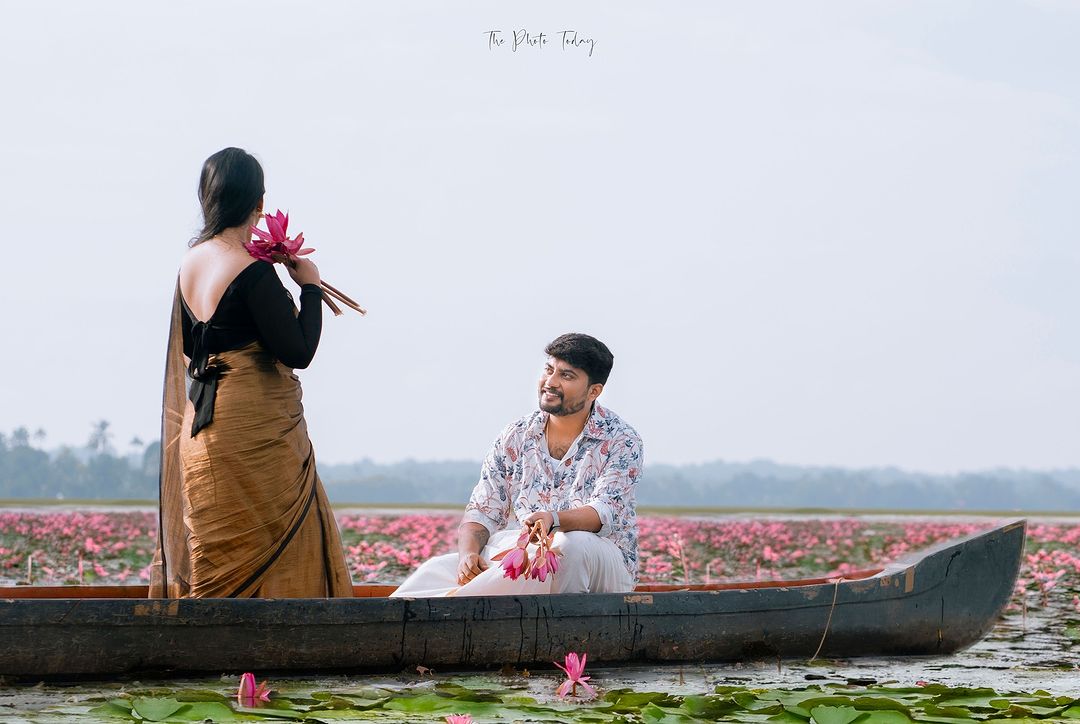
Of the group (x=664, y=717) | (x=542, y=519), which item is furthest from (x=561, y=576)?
(x=664, y=717)

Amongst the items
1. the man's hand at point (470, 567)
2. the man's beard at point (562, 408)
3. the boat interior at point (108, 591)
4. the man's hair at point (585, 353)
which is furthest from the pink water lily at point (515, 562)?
the man's hair at point (585, 353)

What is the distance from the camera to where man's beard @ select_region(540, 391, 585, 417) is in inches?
201

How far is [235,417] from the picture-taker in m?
4.55

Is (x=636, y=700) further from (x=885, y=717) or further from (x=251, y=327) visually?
(x=251, y=327)

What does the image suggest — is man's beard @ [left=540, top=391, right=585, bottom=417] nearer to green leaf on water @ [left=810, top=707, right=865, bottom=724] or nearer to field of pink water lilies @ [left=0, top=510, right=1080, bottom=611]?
green leaf on water @ [left=810, top=707, right=865, bottom=724]

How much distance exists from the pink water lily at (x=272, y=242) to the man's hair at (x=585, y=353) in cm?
118

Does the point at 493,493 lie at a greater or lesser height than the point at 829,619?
greater

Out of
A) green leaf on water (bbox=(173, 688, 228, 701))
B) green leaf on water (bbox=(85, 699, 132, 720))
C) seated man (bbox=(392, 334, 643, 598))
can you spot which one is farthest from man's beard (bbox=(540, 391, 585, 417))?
green leaf on water (bbox=(85, 699, 132, 720))

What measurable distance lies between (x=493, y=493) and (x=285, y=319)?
1319 mm

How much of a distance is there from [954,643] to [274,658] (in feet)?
10.7

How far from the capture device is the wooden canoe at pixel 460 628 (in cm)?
427

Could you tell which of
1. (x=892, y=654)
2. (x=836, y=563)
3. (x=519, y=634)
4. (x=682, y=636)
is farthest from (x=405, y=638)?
(x=836, y=563)

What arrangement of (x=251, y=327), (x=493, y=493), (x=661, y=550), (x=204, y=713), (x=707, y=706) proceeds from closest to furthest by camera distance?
(x=204, y=713), (x=707, y=706), (x=251, y=327), (x=493, y=493), (x=661, y=550)

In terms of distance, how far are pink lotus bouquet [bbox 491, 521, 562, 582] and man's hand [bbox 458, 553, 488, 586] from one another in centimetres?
28
